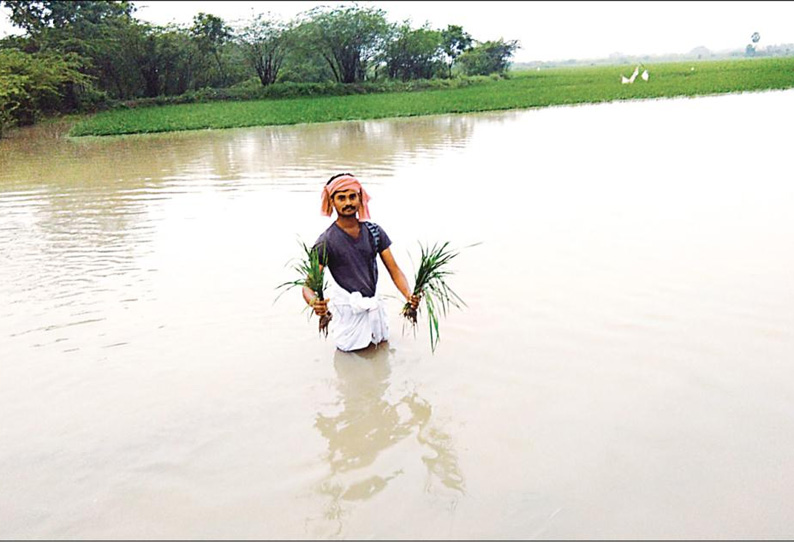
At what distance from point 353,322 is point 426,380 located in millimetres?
547

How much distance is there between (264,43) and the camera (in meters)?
42.1

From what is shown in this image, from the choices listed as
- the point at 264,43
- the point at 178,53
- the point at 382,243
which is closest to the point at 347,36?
the point at 264,43

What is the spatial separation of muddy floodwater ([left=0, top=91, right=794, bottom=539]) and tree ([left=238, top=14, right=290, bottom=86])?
36791 millimetres

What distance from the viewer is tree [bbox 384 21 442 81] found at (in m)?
47.7

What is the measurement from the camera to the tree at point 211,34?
38.1 m

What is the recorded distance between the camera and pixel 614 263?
5156mm

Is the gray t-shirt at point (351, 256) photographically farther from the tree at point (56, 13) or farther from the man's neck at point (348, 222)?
the tree at point (56, 13)

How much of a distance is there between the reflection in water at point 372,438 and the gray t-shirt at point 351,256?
44 cm

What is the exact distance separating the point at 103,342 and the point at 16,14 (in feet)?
117

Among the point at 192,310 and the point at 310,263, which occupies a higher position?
the point at 310,263

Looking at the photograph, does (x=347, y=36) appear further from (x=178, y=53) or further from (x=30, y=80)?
(x=30, y=80)

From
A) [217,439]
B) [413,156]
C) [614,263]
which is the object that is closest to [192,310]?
[217,439]

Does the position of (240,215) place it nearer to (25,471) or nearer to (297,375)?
(297,375)

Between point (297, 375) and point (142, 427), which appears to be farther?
point (297, 375)
